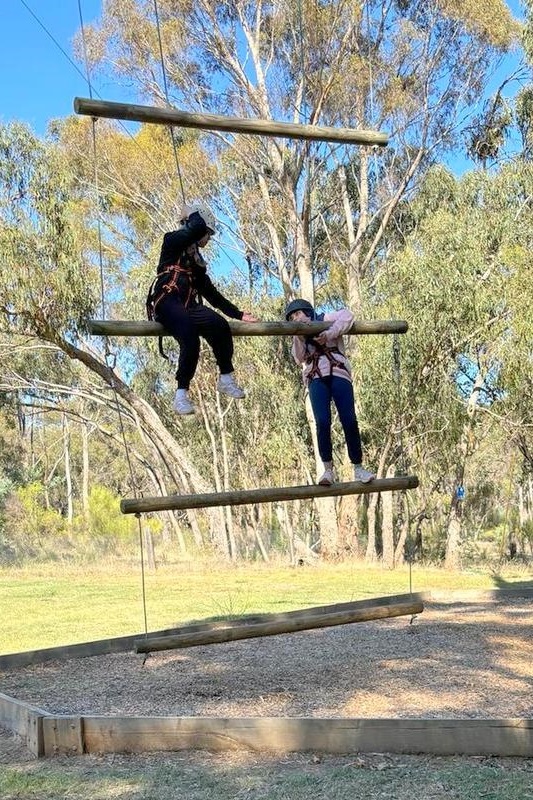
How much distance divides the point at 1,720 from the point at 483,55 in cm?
1749

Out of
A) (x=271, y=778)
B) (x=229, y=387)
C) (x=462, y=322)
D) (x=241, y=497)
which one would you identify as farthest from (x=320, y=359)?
(x=462, y=322)

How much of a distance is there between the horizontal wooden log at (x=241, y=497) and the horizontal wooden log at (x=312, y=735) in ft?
3.32

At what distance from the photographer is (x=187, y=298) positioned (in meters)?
4.68

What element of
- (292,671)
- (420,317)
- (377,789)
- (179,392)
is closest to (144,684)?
(292,671)

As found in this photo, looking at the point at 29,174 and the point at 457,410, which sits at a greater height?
the point at 29,174

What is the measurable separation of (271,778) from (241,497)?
144 centimetres

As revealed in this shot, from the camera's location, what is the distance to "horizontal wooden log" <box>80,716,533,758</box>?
351 cm

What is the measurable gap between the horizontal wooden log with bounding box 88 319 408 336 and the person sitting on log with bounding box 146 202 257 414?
84mm

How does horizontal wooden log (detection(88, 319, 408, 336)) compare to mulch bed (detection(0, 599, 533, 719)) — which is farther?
mulch bed (detection(0, 599, 533, 719))

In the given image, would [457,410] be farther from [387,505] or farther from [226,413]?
[226,413]

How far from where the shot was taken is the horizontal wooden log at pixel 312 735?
138 inches

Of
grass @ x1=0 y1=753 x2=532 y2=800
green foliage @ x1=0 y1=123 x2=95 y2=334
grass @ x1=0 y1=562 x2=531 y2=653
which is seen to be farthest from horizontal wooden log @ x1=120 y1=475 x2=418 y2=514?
green foliage @ x1=0 y1=123 x2=95 y2=334

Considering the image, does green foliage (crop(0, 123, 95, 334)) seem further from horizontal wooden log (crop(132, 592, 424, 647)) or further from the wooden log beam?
the wooden log beam

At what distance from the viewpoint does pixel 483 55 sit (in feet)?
60.4
